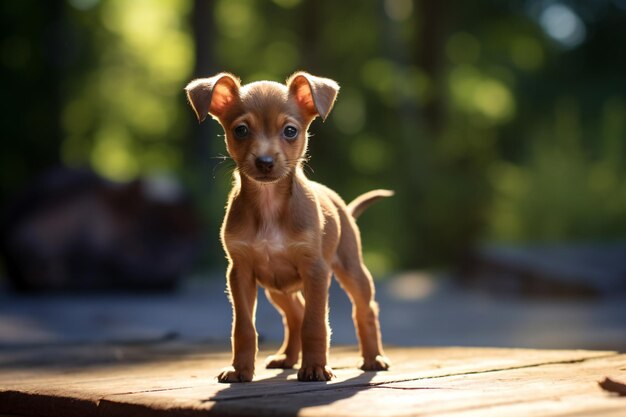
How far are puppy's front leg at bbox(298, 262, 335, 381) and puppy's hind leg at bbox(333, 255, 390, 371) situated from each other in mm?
435

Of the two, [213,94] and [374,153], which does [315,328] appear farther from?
[374,153]

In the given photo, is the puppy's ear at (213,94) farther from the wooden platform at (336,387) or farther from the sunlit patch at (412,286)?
the sunlit patch at (412,286)

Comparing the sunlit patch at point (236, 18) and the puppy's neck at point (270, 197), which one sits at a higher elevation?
the sunlit patch at point (236, 18)

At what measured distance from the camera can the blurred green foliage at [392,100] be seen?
21.5 meters

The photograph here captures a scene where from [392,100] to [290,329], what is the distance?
24.3 meters

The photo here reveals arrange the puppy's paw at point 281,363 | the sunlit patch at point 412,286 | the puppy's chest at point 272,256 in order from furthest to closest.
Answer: the sunlit patch at point 412,286 → the puppy's paw at point 281,363 → the puppy's chest at point 272,256

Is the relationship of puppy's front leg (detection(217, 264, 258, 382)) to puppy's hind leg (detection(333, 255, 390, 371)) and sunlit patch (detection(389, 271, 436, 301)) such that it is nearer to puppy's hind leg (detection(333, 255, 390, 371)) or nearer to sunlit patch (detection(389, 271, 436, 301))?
puppy's hind leg (detection(333, 255, 390, 371))

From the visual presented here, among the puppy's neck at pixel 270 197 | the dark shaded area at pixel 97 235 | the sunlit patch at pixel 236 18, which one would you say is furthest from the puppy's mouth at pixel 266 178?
the sunlit patch at pixel 236 18

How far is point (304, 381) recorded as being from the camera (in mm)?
5105

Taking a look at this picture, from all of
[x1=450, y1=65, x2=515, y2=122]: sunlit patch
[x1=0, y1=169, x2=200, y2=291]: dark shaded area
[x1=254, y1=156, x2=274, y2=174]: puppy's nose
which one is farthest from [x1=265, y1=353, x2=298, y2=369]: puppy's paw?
[x1=450, y1=65, x2=515, y2=122]: sunlit patch

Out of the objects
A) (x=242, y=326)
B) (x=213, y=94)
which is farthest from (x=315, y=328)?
(x=213, y=94)

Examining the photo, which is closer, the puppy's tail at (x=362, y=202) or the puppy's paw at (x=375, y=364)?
the puppy's paw at (x=375, y=364)

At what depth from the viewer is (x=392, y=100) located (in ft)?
98.3

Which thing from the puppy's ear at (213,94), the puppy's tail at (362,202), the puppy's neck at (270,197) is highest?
the puppy's ear at (213,94)
